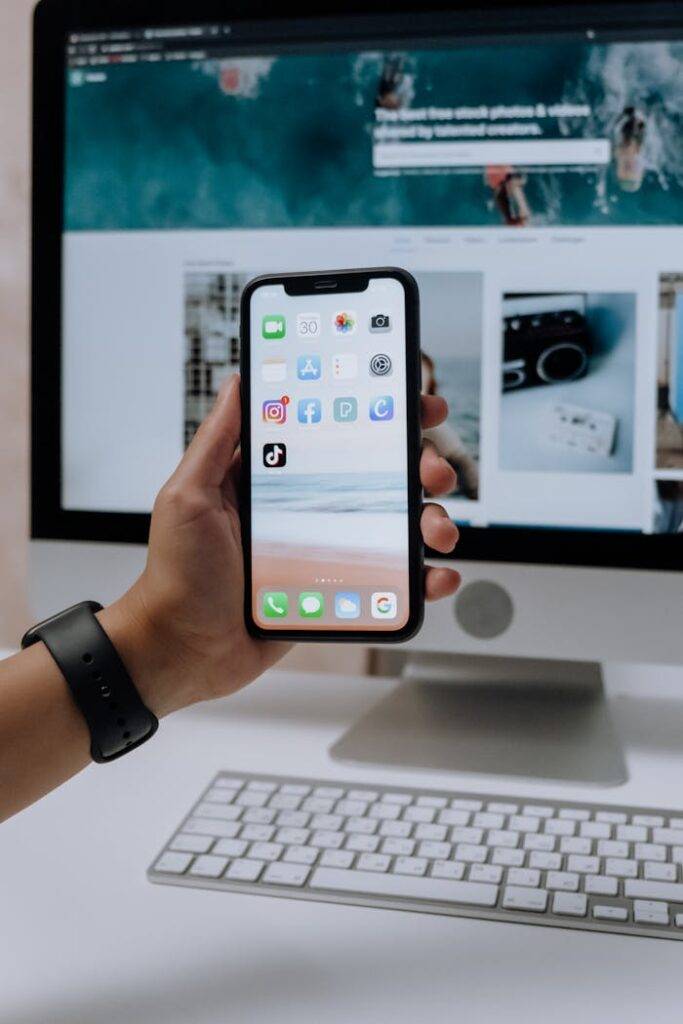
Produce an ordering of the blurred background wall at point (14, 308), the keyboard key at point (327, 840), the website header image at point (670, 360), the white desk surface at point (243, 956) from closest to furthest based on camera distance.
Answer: the white desk surface at point (243, 956)
the keyboard key at point (327, 840)
the website header image at point (670, 360)
the blurred background wall at point (14, 308)

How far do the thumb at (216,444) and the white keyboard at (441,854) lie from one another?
161 millimetres

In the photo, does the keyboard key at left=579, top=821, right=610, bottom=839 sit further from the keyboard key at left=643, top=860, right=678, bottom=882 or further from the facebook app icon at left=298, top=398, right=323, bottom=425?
the facebook app icon at left=298, top=398, right=323, bottom=425

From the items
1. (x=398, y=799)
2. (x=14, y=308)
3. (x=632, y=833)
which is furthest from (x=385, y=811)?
(x=14, y=308)

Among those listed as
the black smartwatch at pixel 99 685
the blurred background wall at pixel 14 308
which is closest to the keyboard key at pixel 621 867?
the black smartwatch at pixel 99 685

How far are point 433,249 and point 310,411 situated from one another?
0.20 meters

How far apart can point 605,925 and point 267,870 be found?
142 mm

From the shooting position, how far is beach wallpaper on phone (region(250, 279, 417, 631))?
1.51 ft

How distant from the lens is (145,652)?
0.47 meters

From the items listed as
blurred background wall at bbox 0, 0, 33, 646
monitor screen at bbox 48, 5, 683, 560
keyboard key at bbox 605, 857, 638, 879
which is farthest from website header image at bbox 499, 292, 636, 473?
blurred background wall at bbox 0, 0, 33, 646

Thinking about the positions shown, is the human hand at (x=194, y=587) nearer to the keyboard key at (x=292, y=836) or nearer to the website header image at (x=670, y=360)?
the keyboard key at (x=292, y=836)

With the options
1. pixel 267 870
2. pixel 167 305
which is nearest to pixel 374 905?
pixel 267 870

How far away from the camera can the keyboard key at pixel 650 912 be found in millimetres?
387

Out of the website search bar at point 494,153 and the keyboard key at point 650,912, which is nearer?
the keyboard key at point 650,912

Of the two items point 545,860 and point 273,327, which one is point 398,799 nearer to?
point 545,860
